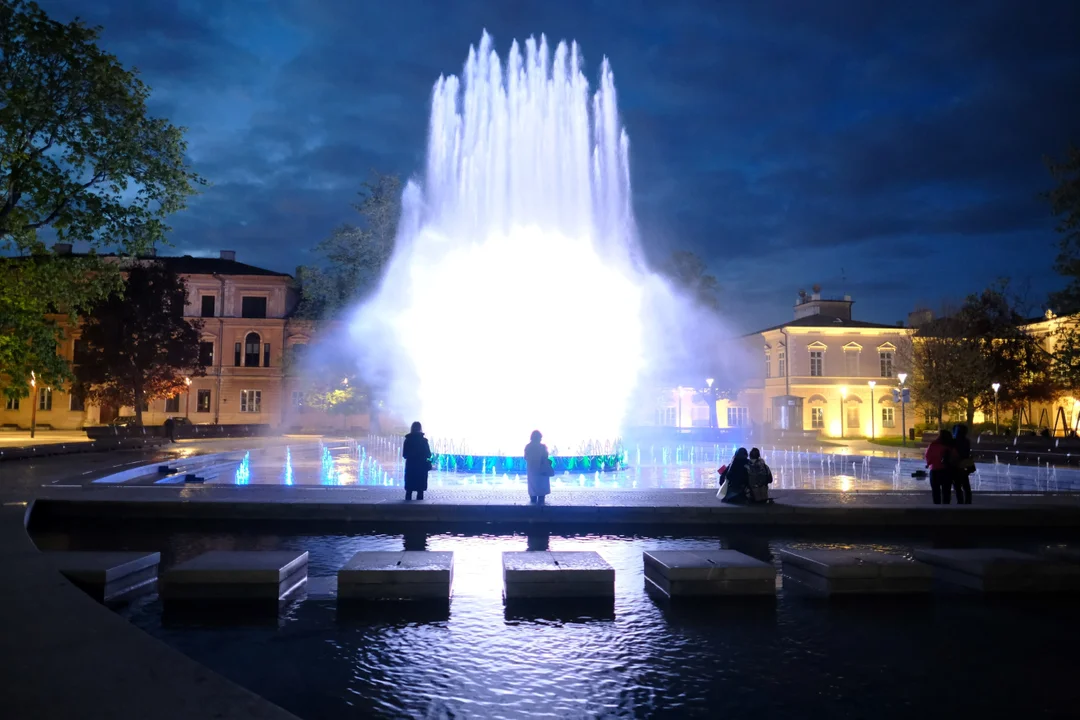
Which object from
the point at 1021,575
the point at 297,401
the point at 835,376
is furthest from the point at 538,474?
the point at 835,376

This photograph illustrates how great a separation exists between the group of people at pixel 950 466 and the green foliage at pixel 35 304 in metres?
20.0

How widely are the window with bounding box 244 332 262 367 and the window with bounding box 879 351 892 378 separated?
50762 millimetres

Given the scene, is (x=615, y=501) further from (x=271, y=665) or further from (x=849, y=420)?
(x=849, y=420)

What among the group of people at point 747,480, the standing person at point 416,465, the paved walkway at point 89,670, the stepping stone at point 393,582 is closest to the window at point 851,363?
the group of people at point 747,480

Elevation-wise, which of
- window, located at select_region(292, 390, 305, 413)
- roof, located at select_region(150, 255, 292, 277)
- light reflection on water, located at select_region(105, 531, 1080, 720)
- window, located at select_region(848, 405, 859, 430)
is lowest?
light reflection on water, located at select_region(105, 531, 1080, 720)

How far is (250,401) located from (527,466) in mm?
52080

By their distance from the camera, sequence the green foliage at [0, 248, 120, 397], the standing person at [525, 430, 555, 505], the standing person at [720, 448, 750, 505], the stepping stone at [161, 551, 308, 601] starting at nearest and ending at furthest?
the stepping stone at [161, 551, 308, 601], the standing person at [525, 430, 555, 505], the standing person at [720, 448, 750, 505], the green foliage at [0, 248, 120, 397]

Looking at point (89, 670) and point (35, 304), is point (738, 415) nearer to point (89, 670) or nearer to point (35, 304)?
point (35, 304)

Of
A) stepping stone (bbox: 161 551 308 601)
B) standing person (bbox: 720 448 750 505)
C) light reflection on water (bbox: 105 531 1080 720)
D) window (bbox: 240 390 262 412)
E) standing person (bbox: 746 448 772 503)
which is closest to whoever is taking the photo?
light reflection on water (bbox: 105 531 1080 720)

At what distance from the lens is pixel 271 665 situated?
5.95m

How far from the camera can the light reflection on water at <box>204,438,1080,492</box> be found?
61.1 ft

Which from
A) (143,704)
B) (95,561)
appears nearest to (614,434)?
(95,561)

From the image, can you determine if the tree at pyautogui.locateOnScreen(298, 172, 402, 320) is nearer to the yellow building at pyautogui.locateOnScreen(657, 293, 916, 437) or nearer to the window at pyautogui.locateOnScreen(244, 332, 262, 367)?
the window at pyautogui.locateOnScreen(244, 332, 262, 367)

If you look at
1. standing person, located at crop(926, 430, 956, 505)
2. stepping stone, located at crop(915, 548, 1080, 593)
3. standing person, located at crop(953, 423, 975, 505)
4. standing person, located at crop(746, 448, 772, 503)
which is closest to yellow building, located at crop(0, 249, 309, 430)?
standing person, located at crop(746, 448, 772, 503)
